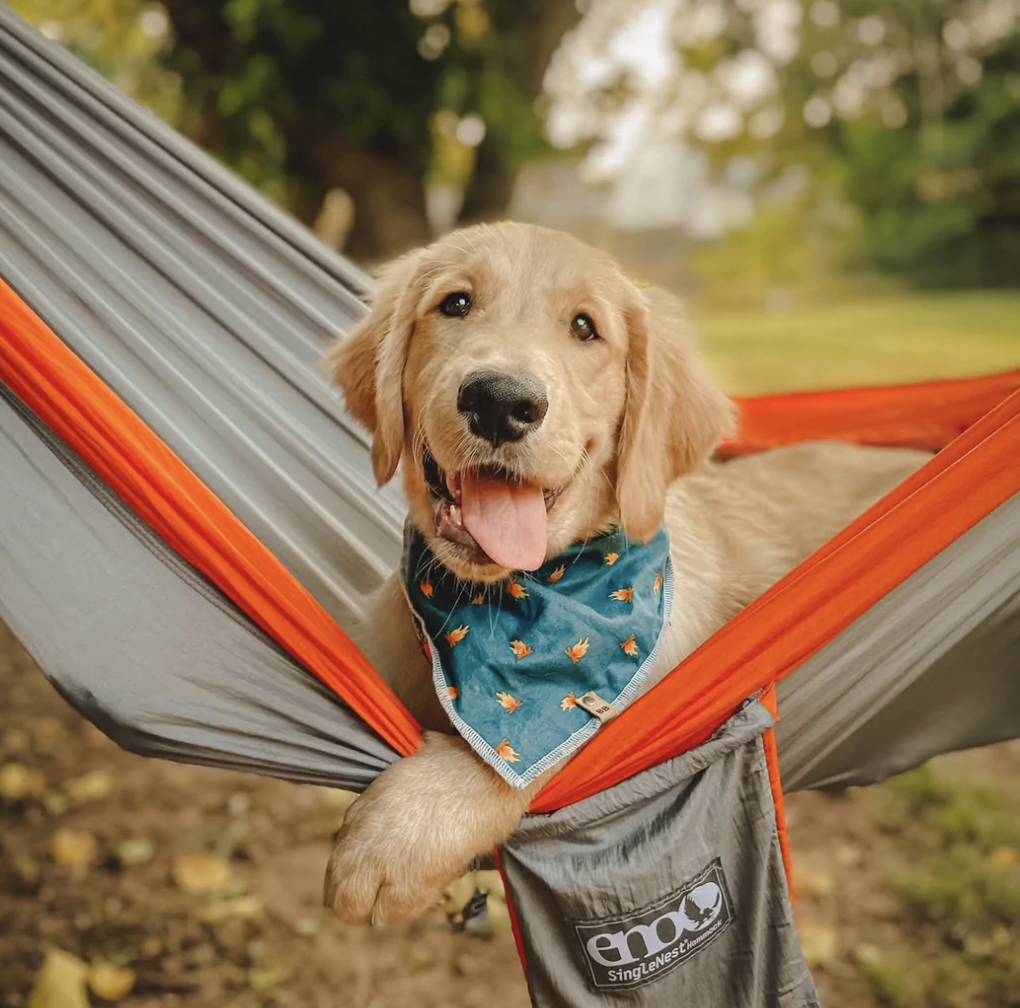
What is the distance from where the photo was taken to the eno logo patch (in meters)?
1.61

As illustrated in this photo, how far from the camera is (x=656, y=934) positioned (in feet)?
5.31

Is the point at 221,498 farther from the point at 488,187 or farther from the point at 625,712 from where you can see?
the point at 488,187

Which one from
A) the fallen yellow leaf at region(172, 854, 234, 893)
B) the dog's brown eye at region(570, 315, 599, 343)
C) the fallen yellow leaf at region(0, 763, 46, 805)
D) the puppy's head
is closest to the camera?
the puppy's head

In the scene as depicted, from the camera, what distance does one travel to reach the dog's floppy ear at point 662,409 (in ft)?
6.29

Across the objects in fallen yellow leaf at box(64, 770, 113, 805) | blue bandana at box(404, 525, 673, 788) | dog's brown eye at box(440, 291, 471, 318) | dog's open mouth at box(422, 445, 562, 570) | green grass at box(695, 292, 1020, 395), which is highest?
dog's brown eye at box(440, 291, 471, 318)

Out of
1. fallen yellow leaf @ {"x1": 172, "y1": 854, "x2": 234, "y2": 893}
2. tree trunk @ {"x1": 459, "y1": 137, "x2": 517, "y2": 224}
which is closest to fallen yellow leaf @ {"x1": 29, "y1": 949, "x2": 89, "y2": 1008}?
fallen yellow leaf @ {"x1": 172, "y1": 854, "x2": 234, "y2": 893}

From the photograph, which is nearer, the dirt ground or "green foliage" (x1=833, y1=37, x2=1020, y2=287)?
the dirt ground

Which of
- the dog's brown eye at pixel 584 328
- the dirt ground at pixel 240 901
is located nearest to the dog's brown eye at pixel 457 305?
the dog's brown eye at pixel 584 328

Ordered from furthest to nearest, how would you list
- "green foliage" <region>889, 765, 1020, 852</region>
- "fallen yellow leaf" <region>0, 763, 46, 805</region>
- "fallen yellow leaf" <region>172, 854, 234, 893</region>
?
"fallen yellow leaf" <region>0, 763, 46, 805</region>, "green foliage" <region>889, 765, 1020, 852</region>, "fallen yellow leaf" <region>172, 854, 234, 893</region>

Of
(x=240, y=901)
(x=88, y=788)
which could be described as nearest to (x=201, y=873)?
(x=240, y=901)

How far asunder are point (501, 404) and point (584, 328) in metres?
0.36

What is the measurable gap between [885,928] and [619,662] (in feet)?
5.75

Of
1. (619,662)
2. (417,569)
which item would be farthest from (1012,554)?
(417,569)

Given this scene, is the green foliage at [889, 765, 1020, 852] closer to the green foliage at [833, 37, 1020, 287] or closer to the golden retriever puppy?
the golden retriever puppy
